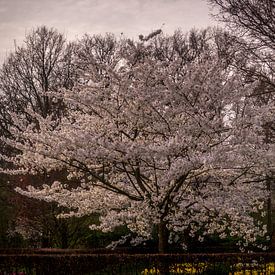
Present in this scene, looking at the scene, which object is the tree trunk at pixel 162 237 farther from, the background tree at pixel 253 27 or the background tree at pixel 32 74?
the background tree at pixel 32 74

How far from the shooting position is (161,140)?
8984 millimetres

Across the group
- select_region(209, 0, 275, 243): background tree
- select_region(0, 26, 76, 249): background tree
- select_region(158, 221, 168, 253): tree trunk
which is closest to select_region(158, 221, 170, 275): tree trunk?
select_region(158, 221, 168, 253): tree trunk

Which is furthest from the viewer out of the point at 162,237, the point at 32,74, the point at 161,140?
the point at 32,74

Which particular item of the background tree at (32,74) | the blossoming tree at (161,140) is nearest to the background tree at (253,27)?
the blossoming tree at (161,140)

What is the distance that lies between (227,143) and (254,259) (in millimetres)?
2563

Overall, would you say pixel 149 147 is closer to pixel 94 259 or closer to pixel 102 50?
pixel 94 259

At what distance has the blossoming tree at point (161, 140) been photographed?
26.7ft

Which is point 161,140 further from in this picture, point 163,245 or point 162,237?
point 163,245

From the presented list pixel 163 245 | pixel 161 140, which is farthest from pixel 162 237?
pixel 161 140

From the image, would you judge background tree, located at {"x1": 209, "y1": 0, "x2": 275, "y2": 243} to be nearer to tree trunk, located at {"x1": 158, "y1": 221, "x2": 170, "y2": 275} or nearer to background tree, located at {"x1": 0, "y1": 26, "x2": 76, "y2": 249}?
tree trunk, located at {"x1": 158, "y1": 221, "x2": 170, "y2": 275}

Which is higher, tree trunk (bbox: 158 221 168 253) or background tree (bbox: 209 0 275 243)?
background tree (bbox: 209 0 275 243)

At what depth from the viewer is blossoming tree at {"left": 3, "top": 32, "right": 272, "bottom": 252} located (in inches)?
320

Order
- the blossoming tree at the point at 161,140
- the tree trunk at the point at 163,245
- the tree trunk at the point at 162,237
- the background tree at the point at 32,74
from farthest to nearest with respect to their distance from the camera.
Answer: the background tree at the point at 32,74 → the tree trunk at the point at 162,237 → the tree trunk at the point at 163,245 → the blossoming tree at the point at 161,140

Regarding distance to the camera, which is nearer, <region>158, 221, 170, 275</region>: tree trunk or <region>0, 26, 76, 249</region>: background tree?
<region>158, 221, 170, 275</region>: tree trunk
